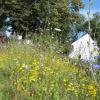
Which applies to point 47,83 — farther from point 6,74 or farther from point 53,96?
point 6,74

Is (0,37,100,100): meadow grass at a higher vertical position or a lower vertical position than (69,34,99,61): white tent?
lower

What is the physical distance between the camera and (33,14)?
3988cm

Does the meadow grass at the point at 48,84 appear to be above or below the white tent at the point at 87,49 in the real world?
below

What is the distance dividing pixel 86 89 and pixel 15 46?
16.1 ft

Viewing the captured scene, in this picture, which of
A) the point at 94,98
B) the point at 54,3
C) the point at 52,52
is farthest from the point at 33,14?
the point at 94,98

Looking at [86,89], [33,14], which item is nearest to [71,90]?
[86,89]

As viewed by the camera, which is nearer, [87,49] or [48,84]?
[48,84]

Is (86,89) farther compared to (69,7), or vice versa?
(69,7)

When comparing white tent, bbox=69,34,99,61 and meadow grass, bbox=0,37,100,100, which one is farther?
meadow grass, bbox=0,37,100,100

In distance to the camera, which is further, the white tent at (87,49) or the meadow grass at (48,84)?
the meadow grass at (48,84)

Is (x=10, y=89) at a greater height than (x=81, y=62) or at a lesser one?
lesser

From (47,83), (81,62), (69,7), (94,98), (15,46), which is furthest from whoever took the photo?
(69,7)

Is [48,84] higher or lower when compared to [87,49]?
lower

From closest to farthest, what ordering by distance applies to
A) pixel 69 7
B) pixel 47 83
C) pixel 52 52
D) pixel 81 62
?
pixel 47 83
pixel 81 62
pixel 52 52
pixel 69 7
